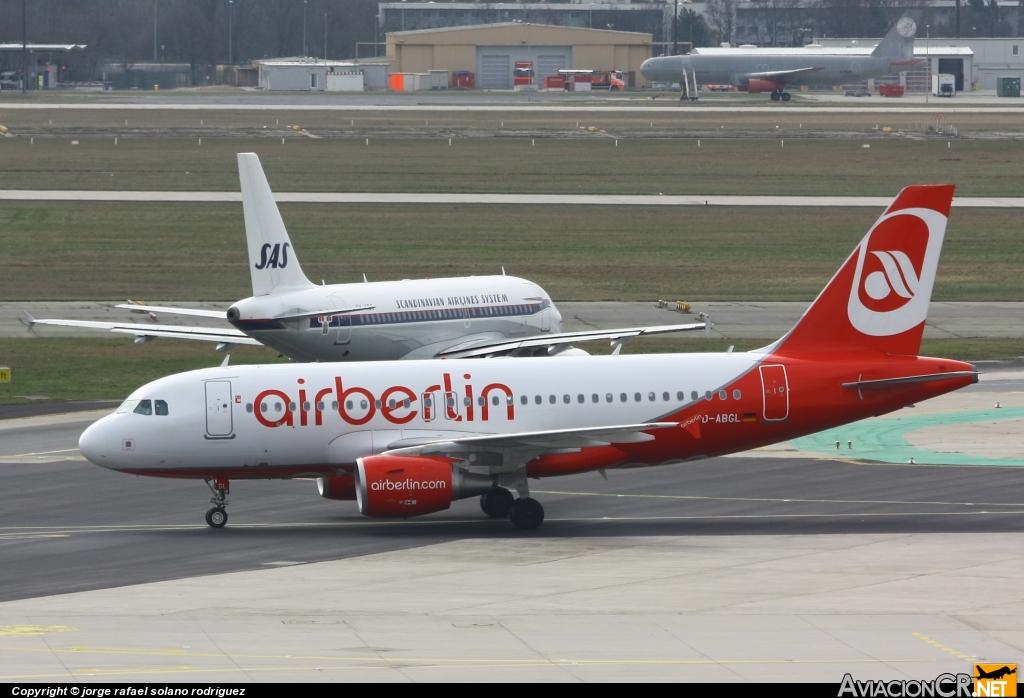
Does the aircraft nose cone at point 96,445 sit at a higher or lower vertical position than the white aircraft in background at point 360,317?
lower

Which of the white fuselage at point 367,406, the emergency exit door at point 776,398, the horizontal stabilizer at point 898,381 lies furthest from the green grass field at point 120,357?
the emergency exit door at point 776,398

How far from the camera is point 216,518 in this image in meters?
33.3

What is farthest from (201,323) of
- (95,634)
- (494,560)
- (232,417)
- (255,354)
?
(95,634)

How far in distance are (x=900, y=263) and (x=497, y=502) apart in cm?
1146

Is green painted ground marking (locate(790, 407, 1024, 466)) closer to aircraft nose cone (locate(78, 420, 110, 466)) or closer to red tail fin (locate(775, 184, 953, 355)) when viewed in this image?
red tail fin (locate(775, 184, 953, 355))

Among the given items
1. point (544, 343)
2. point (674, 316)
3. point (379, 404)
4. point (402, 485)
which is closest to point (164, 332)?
point (544, 343)

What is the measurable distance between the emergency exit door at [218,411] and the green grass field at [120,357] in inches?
610

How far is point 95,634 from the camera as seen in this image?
23375 millimetres

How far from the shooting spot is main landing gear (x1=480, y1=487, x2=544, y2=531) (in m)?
33.0

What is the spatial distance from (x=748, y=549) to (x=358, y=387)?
959 cm

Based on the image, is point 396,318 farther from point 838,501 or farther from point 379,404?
point 838,501

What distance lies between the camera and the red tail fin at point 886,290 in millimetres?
35000

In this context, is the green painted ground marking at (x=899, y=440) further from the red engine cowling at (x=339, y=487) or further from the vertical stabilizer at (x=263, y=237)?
the vertical stabilizer at (x=263, y=237)

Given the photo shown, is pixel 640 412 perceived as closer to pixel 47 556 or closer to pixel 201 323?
pixel 47 556
